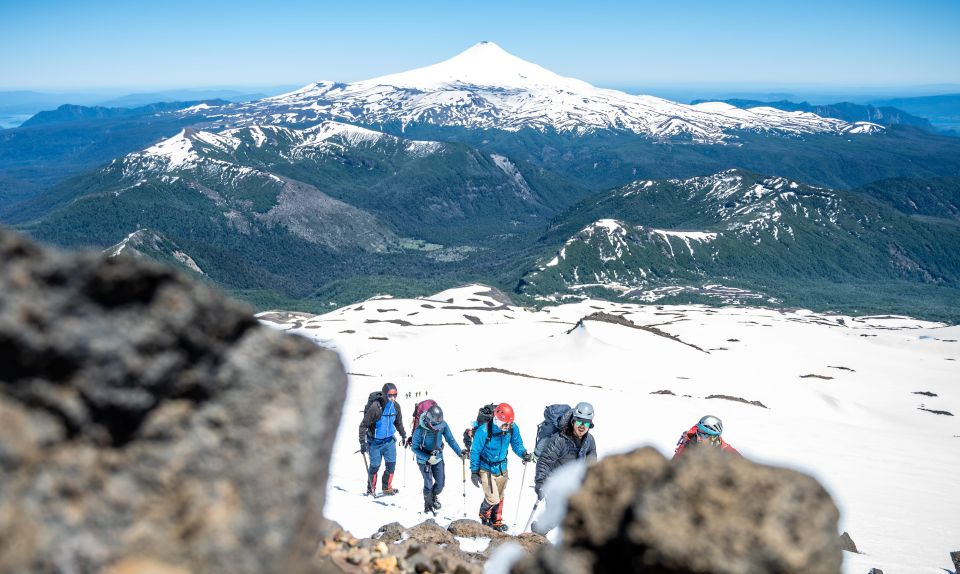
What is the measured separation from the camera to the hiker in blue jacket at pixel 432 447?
13.7 metres

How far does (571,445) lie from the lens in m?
11.8

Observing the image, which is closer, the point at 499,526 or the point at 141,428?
the point at 141,428

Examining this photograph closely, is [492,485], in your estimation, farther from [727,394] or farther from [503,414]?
[727,394]

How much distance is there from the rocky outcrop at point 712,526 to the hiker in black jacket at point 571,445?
7040 mm

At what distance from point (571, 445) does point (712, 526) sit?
7945mm

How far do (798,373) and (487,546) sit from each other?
1632 inches

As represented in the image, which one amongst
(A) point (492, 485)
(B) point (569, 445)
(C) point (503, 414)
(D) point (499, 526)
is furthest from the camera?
(A) point (492, 485)

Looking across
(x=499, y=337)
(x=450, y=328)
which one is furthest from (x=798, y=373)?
(x=450, y=328)

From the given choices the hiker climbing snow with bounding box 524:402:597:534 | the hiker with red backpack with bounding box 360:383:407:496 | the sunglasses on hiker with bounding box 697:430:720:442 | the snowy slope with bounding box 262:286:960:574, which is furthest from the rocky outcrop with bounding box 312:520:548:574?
the hiker with red backpack with bounding box 360:383:407:496

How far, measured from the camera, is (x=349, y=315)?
244 ft

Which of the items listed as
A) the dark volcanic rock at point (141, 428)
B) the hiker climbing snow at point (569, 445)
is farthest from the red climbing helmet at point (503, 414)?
the dark volcanic rock at point (141, 428)

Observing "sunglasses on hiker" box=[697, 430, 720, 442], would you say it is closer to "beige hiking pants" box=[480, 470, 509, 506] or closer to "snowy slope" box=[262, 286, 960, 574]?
"snowy slope" box=[262, 286, 960, 574]

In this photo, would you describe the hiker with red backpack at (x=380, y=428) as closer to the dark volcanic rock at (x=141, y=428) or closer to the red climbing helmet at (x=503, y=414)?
the red climbing helmet at (x=503, y=414)

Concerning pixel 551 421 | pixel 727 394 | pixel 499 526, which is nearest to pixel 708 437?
pixel 551 421
